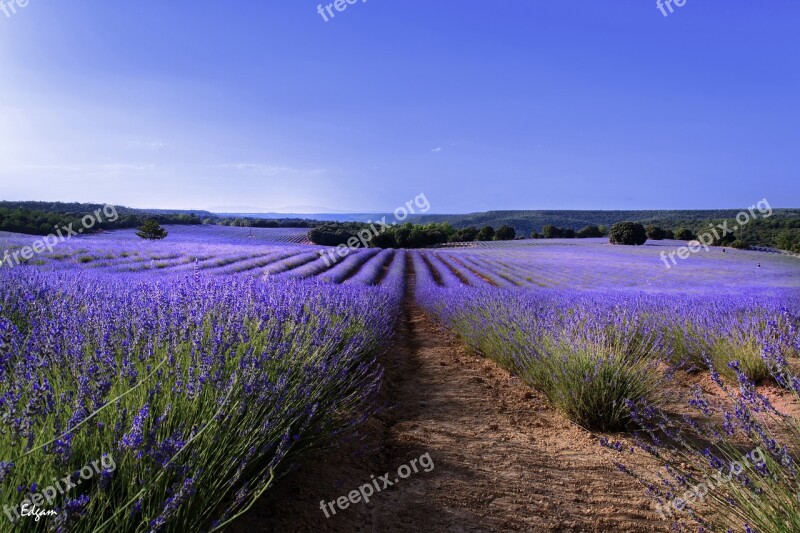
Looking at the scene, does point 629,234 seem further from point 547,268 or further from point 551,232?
point 551,232

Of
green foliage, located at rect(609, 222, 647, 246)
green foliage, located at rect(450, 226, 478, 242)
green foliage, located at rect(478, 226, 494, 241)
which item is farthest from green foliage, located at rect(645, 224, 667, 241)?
green foliage, located at rect(450, 226, 478, 242)

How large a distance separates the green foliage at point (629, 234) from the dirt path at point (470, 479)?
2383cm

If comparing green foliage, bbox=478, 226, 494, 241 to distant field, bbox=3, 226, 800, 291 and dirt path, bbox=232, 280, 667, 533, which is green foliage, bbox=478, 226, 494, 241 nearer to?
distant field, bbox=3, 226, 800, 291

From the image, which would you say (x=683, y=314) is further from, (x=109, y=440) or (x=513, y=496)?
(x=109, y=440)

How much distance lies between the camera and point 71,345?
6.71ft

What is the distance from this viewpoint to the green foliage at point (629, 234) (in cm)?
2481

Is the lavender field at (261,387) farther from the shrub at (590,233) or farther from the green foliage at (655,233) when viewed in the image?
the shrub at (590,233)

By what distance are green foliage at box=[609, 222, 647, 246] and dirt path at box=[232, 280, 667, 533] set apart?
78.2 feet

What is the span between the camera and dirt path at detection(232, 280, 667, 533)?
208 centimetres

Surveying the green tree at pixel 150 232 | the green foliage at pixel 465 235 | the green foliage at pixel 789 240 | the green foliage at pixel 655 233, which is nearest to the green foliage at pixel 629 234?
the green foliage at pixel 655 233

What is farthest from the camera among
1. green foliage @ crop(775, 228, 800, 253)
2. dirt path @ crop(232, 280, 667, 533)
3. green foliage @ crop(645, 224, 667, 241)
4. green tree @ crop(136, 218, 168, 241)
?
green tree @ crop(136, 218, 168, 241)

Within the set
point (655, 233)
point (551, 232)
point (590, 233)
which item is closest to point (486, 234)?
point (551, 232)

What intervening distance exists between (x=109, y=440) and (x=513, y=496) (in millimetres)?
1845

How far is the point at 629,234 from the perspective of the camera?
25359 mm
